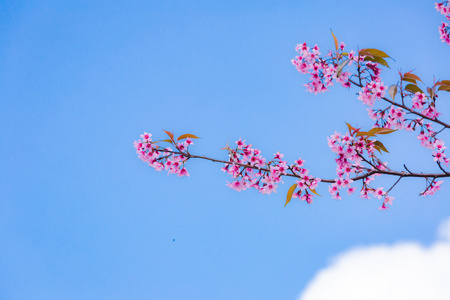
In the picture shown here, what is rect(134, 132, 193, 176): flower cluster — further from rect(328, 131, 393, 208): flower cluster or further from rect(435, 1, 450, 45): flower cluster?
rect(435, 1, 450, 45): flower cluster

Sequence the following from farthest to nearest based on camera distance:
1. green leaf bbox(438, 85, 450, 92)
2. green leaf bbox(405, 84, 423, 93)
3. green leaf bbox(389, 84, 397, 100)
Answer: green leaf bbox(405, 84, 423, 93) → green leaf bbox(389, 84, 397, 100) → green leaf bbox(438, 85, 450, 92)

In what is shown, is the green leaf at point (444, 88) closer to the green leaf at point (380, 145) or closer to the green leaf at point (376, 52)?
the green leaf at point (376, 52)

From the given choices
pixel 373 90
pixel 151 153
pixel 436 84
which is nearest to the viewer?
pixel 436 84

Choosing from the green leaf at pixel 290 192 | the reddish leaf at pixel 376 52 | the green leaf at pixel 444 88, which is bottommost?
the green leaf at pixel 290 192

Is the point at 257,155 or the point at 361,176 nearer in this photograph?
the point at 361,176

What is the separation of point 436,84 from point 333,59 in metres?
1.09

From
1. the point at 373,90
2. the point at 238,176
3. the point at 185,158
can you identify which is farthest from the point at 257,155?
the point at 373,90

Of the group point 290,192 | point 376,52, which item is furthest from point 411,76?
point 290,192

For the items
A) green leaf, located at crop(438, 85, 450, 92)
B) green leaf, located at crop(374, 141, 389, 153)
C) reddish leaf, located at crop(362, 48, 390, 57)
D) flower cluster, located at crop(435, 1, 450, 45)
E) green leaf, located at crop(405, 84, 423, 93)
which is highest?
flower cluster, located at crop(435, 1, 450, 45)

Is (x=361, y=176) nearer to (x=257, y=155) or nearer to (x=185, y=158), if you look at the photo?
(x=257, y=155)

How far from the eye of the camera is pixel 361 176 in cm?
402

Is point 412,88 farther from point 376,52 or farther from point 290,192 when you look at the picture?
point 290,192

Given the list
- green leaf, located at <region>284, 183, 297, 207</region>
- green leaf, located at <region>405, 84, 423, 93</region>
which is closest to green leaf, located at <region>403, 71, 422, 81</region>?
green leaf, located at <region>405, 84, 423, 93</region>

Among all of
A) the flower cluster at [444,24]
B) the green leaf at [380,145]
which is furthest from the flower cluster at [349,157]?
the flower cluster at [444,24]
